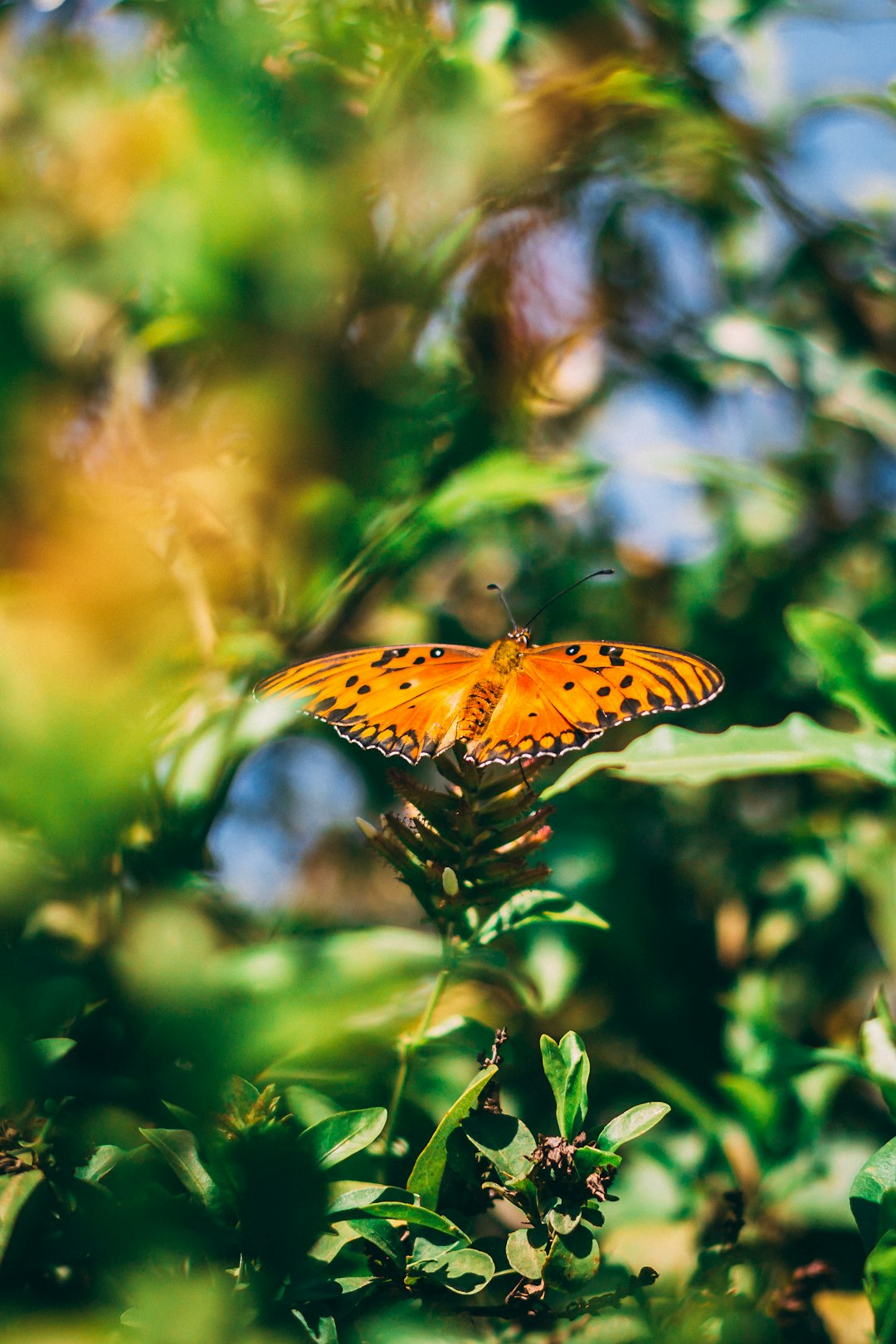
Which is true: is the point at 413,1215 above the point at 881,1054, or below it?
above

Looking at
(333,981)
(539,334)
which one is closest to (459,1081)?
(333,981)

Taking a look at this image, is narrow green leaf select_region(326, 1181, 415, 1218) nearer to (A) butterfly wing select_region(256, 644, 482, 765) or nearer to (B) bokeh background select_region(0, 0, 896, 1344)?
(B) bokeh background select_region(0, 0, 896, 1344)

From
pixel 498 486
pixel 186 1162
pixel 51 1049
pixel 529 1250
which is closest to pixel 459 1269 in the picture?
pixel 529 1250

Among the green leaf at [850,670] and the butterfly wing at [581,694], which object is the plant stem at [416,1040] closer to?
the butterfly wing at [581,694]

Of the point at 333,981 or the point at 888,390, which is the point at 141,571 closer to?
the point at 333,981

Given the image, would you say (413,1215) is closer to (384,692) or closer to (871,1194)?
(871,1194)

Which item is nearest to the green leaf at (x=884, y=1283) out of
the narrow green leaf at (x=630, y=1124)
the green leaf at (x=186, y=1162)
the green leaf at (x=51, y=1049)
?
the narrow green leaf at (x=630, y=1124)

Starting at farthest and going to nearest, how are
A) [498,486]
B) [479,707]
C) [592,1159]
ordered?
[498,486] → [479,707] → [592,1159]
